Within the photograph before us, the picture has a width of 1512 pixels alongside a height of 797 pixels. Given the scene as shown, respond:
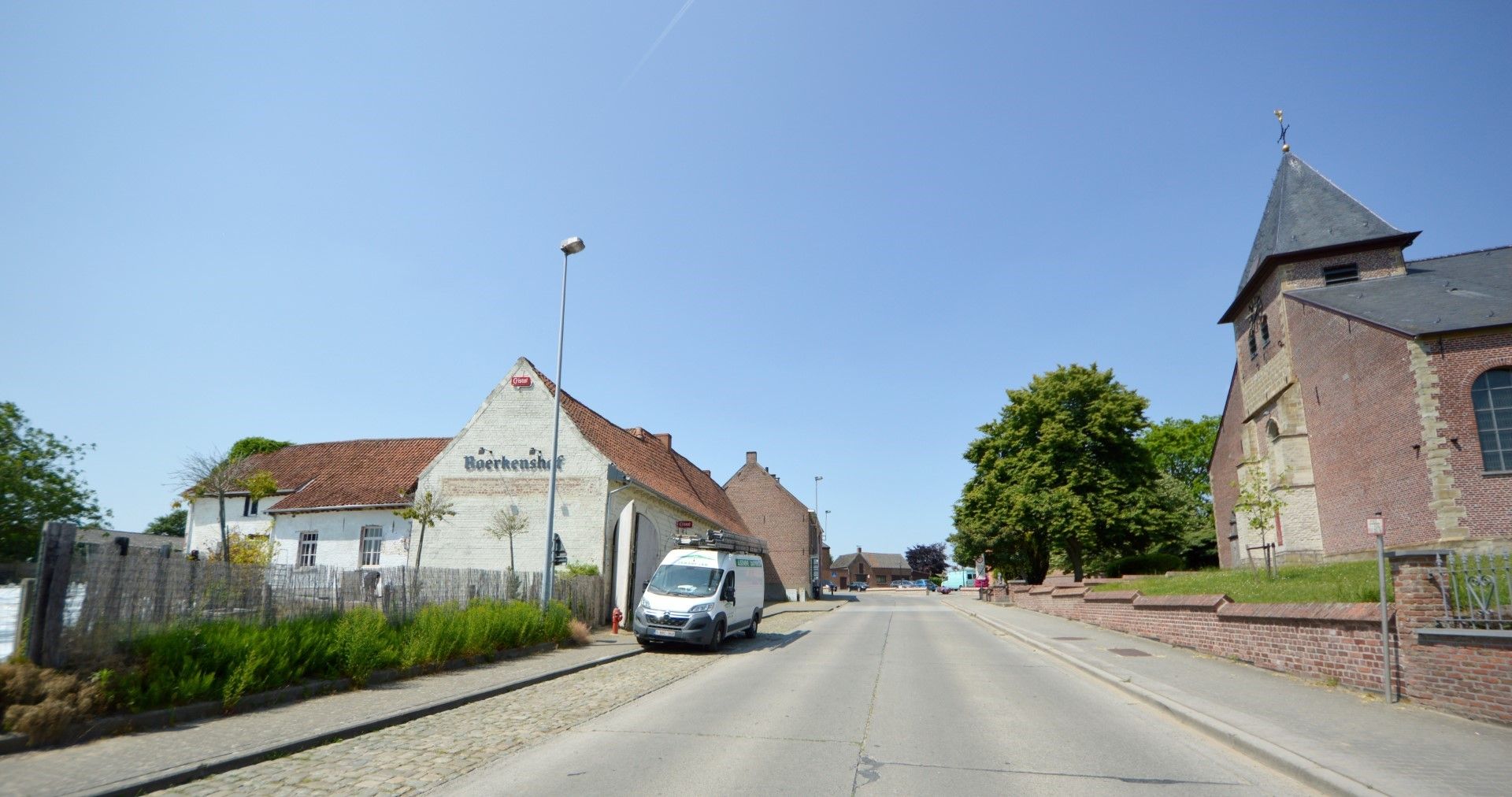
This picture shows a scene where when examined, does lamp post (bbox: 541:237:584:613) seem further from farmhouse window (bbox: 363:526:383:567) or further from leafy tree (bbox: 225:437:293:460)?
leafy tree (bbox: 225:437:293:460)

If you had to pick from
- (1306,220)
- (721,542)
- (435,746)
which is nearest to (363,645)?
(435,746)

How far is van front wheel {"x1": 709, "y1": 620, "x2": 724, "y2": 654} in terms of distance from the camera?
17.5 metres

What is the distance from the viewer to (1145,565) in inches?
1425

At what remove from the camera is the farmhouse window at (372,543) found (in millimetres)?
27673

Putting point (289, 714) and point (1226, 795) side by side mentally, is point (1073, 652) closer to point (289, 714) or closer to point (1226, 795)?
point (1226, 795)

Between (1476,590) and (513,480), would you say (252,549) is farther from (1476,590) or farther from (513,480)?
(1476,590)

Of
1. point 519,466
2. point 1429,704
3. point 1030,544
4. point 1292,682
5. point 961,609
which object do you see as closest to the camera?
point 1429,704

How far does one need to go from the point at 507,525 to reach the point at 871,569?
12865cm

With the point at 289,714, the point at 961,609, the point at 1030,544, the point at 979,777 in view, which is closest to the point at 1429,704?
the point at 979,777

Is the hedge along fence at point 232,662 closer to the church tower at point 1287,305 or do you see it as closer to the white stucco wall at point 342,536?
the white stucco wall at point 342,536

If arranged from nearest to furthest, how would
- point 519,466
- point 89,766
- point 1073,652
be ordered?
point 89,766, point 1073,652, point 519,466

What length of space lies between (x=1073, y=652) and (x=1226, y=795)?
1090cm

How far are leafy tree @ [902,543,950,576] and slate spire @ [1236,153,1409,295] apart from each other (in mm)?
90750

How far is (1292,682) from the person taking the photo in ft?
36.3
